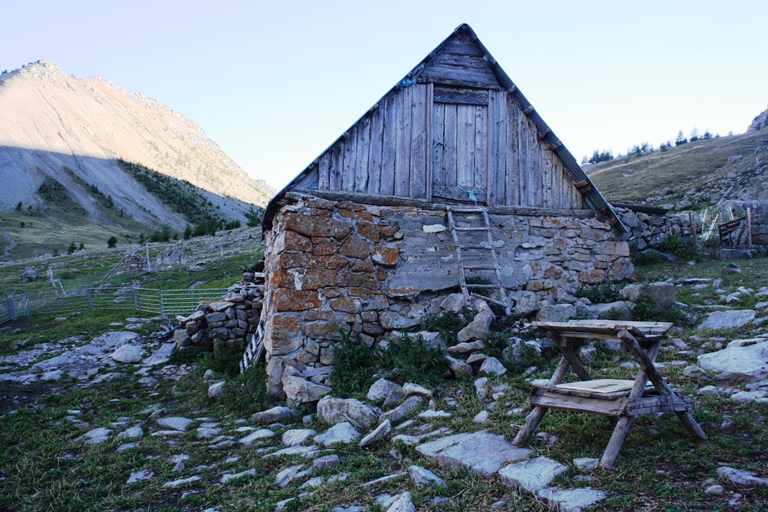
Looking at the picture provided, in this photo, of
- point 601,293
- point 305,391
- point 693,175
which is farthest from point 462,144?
point 693,175

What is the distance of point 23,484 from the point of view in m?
4.69

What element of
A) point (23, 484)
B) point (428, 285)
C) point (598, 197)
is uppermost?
point (598, 197)

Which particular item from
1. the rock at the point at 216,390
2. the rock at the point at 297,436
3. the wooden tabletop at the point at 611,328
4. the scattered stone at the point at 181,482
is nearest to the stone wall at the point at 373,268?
the rock at the point at 216,390

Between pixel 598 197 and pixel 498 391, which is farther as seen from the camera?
pixel 598 197

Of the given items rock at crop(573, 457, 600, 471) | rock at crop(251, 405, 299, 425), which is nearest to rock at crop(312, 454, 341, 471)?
rock at crop(251, 405, 299, 425)

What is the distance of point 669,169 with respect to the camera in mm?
35344

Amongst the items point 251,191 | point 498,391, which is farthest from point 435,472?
point 251,191

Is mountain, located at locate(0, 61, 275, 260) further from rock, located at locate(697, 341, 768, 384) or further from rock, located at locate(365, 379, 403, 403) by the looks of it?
rock, located at locate(697, 341, 768, 384)

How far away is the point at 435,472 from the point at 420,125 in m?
6.31

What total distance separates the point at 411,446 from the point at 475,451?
0.65 meters

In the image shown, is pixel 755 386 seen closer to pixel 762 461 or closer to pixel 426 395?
pixel 762 461

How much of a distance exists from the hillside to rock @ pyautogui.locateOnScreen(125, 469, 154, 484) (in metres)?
20.5

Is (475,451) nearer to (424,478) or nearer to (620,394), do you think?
(424,478)

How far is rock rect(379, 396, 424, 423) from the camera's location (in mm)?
5317
